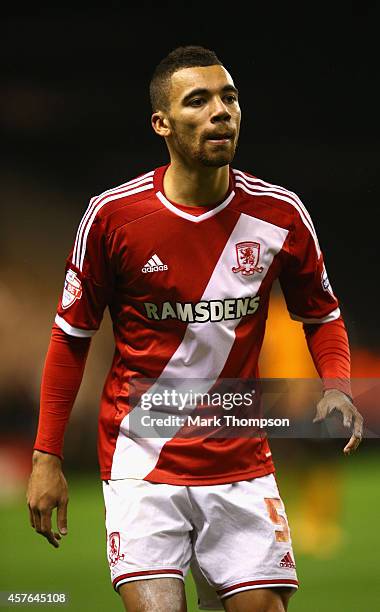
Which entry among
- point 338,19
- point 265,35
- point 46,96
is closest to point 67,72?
point 46,96

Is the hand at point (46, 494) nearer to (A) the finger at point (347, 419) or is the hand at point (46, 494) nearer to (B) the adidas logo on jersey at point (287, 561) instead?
(B) the adidas logo on jersey at point (287, 561)

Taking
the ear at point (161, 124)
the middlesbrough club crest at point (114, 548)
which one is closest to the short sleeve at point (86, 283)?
the ear at point (161, 124)

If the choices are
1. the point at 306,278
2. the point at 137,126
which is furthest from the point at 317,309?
the point at 137,126

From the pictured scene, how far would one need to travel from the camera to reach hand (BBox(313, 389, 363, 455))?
2.64m

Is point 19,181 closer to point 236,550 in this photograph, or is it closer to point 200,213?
point 200,213

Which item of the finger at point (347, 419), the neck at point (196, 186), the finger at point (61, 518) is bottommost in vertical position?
the finger at point (61, 518)

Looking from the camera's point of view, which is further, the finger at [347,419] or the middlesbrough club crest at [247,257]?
the middlesbrough club crest at [247,257]

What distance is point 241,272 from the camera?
2.77 metres

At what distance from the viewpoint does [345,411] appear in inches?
105

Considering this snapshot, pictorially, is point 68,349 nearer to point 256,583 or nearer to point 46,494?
point 46,494

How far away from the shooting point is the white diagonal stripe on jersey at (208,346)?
2.73m

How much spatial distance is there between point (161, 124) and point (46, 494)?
94cm

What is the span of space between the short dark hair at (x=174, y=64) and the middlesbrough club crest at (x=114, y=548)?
1031 mm

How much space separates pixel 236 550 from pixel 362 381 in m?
1.58
